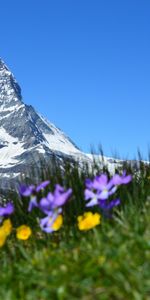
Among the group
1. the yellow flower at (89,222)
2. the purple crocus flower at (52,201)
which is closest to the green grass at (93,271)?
the yellow flower at (89,222)

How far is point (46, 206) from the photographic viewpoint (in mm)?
4262

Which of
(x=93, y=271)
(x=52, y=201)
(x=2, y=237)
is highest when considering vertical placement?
(x=52, y=201)

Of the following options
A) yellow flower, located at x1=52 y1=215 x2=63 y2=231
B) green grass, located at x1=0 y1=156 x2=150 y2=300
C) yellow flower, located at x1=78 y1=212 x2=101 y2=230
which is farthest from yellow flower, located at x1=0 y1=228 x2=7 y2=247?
yellow flower, located at x1=78 y1=212 x2=101 y2=230

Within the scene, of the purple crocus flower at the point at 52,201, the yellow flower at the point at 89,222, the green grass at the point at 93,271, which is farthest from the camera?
the purple crocus flower at the point at 52,201

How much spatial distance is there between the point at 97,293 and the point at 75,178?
10.9 feet

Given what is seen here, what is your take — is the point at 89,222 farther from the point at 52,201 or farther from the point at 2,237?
the point at 2,237

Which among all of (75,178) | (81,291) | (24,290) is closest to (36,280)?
(24,290)

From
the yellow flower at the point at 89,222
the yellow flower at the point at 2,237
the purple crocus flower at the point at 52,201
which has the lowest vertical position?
the yellow flower at the point at 2,237

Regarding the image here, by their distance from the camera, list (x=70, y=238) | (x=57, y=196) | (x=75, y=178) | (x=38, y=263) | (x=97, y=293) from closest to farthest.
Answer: (x=97, y=293) < (x=38, y=263) < (x=57, y=196) < (x=70, y=238) < (x=75, y=178)

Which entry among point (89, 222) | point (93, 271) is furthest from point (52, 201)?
point (93, 271)

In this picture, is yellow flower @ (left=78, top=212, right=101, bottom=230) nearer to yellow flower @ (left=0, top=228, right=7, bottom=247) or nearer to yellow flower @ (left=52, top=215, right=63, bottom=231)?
yellow flower @ (left=52, top=215, right=63, bottom=231)

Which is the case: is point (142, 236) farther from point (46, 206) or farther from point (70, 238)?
point (70, 238)

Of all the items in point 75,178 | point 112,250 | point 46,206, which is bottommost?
point 112,250

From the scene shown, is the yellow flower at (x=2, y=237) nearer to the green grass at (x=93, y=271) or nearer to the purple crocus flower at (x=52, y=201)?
the green grass at (x=93, y=271)
